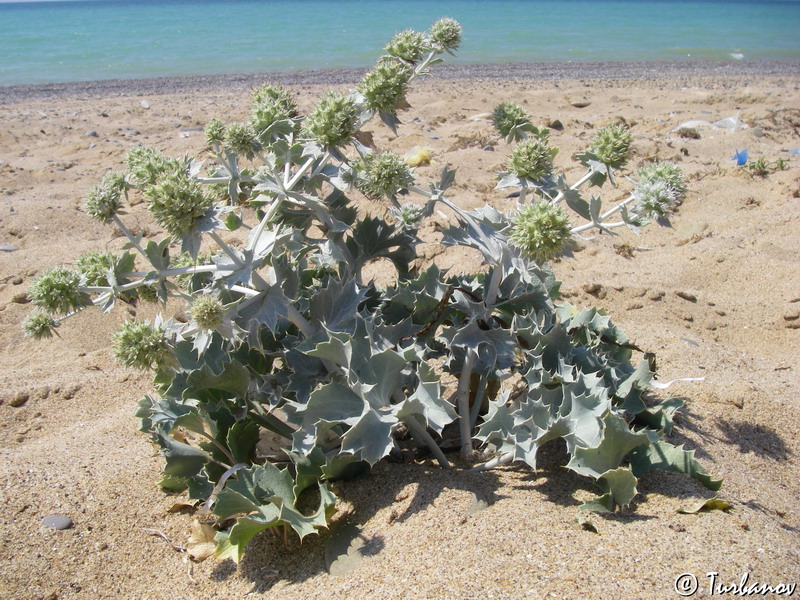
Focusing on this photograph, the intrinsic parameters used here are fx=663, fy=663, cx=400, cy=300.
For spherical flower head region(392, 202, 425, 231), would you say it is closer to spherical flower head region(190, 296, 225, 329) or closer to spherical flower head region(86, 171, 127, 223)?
spherical flower head region(190, 296, 225, 329)

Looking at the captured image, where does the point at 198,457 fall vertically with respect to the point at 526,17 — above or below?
below

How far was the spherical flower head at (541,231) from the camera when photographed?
6.21 ft

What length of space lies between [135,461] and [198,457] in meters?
0.57

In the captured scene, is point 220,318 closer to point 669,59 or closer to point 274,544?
point 274,544

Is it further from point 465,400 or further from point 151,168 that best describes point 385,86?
point 465,400

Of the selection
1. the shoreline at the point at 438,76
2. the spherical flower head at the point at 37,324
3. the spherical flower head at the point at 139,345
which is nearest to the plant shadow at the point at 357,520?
the spherical flower head at the point at 139,345

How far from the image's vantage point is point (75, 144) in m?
7.96

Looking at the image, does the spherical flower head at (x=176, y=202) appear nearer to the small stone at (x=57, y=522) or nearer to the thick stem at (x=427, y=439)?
the thick stem at (x=427, y=439)

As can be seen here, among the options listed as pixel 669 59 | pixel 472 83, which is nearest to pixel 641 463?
pixel 472 83

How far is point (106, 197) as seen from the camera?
1.96m

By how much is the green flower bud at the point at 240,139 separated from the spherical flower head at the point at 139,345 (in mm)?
664

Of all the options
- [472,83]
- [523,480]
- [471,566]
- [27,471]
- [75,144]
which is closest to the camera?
[471,566]

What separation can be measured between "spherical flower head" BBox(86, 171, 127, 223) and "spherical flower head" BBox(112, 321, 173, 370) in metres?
0.36

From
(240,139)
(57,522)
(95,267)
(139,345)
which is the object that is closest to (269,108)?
(240,139)
